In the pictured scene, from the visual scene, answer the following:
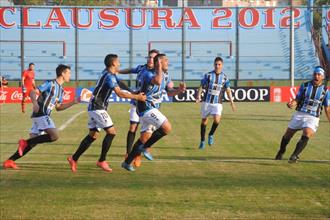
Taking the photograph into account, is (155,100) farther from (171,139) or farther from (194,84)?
(194,84)

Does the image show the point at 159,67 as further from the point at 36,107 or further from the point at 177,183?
the point at 36,107

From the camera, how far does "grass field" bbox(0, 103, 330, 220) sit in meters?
10.0

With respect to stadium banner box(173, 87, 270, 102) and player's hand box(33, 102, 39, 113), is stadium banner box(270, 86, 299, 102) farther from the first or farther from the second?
player's hand box(33, 102, 39, 113)

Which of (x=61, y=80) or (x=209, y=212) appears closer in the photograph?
(x=209, y=212)

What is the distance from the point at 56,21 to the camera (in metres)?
51.2

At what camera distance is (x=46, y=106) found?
13.5 metres

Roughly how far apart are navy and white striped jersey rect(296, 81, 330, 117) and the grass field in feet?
3.47

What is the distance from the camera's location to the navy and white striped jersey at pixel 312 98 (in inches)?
588

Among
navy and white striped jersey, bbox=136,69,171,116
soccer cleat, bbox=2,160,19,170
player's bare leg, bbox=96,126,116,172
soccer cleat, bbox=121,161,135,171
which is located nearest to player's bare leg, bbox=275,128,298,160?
navy and white striped jersey, bbox=136,69,171,116

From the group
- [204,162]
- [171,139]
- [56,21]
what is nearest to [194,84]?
[56,21]

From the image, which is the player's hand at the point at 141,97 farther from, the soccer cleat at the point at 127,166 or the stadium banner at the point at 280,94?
the stadium banner at the point at 280,94

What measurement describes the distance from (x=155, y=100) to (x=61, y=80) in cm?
171

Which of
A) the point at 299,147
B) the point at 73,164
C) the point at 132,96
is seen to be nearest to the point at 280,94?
the point at 299,147

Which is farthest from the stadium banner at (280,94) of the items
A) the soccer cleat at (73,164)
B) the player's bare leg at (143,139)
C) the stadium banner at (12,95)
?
the soccer cleat at (73,164)
